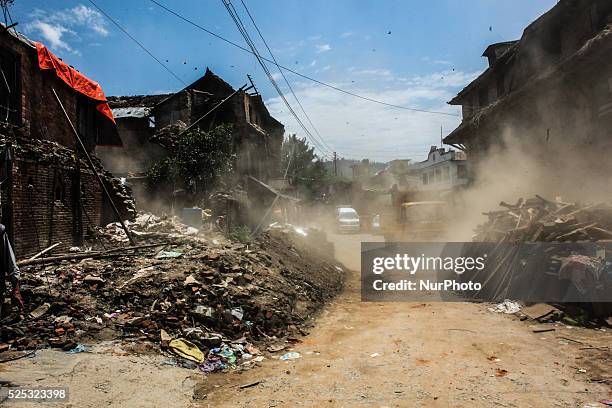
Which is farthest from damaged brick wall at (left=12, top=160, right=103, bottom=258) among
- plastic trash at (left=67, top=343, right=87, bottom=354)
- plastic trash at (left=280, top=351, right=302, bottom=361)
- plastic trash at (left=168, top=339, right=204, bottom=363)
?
plastic trash at (left=280, top=351, right=302, bottom=361)

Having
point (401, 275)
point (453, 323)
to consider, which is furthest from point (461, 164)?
point (453, 323)

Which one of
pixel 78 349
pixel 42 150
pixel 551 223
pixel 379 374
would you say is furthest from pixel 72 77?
pixel 551 223

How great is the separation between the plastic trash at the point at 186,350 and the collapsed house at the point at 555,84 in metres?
12.6

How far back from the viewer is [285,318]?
7.12 meters

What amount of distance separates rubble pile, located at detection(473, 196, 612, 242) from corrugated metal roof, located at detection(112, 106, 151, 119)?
83.0 ft

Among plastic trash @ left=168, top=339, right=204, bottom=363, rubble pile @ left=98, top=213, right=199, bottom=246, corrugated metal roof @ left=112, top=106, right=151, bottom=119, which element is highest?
corrugated metal roof @ left=112, top=106, right=151, bottom=119

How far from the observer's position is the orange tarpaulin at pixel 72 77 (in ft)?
34.4

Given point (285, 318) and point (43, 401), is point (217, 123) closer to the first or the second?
point (285, 318)

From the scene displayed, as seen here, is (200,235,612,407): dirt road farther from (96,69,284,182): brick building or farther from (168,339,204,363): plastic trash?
(96,69,284,182): brick building

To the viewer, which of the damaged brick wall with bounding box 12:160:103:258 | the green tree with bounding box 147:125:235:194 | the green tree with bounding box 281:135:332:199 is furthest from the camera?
the green tree with bounding box 281:135:332:199

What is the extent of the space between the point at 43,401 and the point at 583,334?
7411 mm

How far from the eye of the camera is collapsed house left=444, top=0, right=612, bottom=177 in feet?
36.9

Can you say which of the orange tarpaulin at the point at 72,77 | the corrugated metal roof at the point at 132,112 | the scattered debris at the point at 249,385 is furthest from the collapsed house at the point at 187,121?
the scattered debris at the point at 249,385

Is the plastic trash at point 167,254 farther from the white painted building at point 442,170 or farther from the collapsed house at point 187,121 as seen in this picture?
the white painted building at point 442,170
